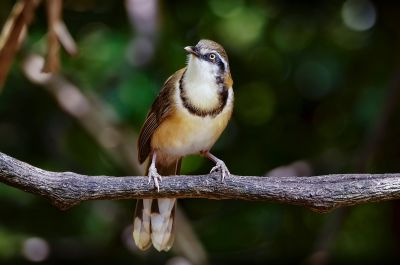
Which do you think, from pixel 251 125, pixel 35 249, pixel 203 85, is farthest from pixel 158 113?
pixel 35 249

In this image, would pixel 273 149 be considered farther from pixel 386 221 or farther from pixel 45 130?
pixel 45 130

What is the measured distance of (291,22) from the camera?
662cm

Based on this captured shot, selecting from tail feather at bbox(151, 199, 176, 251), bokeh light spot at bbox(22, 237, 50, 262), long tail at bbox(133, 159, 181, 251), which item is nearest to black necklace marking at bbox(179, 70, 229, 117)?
long tail at bbox(133, 159, 181, 251)

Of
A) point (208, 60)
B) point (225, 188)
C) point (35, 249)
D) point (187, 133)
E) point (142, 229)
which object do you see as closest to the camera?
point (225, 188)

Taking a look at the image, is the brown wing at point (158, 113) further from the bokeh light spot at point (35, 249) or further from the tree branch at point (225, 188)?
the bokeh light spot at point (35, 249)

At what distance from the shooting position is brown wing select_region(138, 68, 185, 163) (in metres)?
Answer: 4.59

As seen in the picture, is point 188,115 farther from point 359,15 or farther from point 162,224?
point 359,15

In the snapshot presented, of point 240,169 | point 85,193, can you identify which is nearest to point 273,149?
point 240,169

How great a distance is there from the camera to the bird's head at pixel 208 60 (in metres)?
4.45

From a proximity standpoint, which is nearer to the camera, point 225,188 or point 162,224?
point 225,188

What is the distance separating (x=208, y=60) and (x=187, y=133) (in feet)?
1.32

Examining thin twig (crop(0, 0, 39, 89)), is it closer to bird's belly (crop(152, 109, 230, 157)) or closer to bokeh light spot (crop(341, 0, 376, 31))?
bird's belly (crop(152, 109, 230, 157))

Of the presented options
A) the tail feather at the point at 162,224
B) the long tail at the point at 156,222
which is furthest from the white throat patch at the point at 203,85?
the tail feather at the point at 162,224

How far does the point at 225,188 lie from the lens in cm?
364
